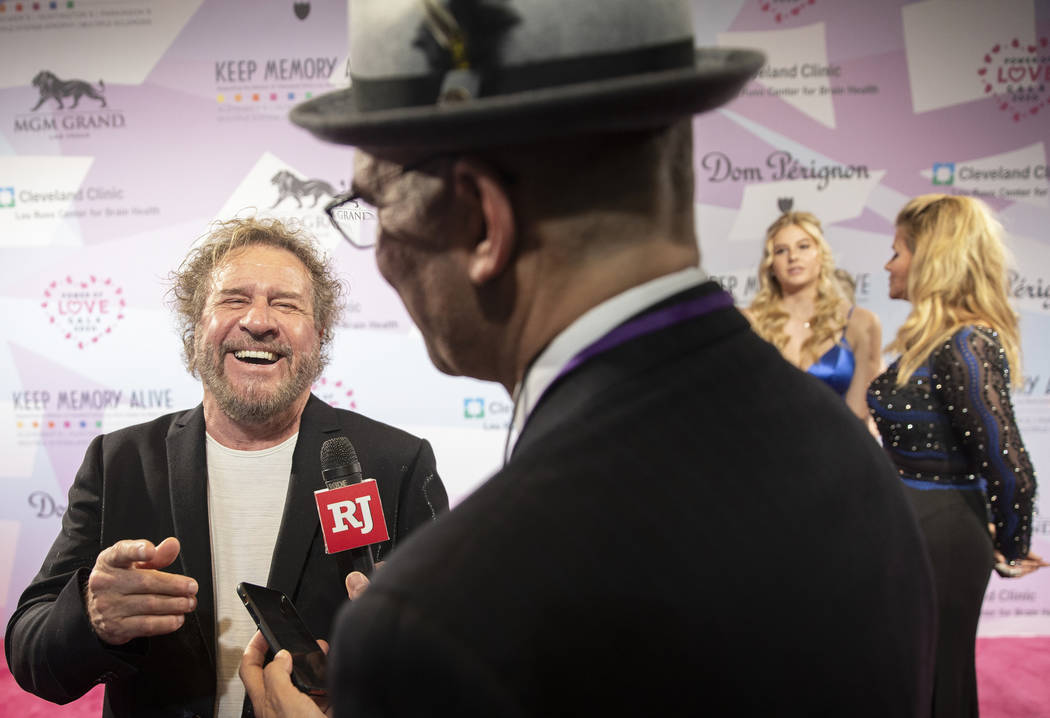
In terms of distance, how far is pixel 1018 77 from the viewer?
4023 mm

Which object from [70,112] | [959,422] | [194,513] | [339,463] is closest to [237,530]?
[194,513]

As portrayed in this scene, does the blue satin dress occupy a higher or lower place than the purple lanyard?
lower

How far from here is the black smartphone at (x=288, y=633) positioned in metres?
1.20

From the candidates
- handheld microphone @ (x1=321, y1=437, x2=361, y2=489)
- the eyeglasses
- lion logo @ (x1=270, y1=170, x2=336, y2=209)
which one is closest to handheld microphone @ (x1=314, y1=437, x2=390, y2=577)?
handheld microphone @ (x1=321, y1=437, x2=361, y2=489)

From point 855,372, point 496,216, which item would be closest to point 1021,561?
point 855,372

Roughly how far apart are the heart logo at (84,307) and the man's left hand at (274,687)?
3.13 m

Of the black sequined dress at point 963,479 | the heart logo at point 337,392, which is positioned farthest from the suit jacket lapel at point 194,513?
the heart logo at point 337,392

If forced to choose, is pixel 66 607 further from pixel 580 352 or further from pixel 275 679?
pixel 580 352

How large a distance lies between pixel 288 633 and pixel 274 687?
0.13 m

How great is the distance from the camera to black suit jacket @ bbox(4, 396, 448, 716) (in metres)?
1.42

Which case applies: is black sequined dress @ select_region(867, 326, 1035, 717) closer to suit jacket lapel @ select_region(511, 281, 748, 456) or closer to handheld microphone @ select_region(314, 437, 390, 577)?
handheld microphone @ select_region(314, 437, 390, 577)

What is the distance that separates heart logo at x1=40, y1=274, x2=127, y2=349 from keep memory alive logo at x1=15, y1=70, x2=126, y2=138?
72 centimetres

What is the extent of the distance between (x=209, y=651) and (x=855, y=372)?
11.0 ft

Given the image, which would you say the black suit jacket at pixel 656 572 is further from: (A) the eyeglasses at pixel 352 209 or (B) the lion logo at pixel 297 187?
(B) the lion logo at pixel 297 187
